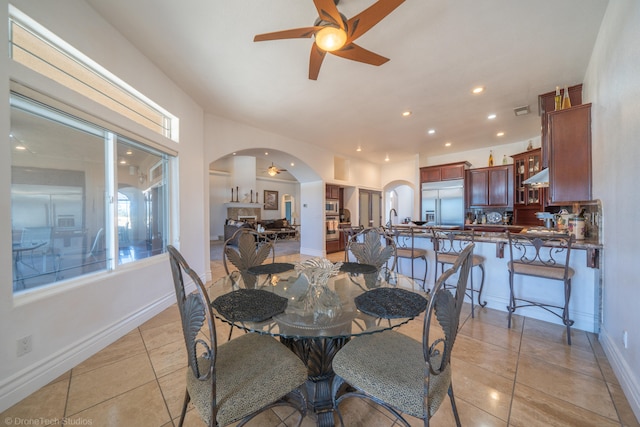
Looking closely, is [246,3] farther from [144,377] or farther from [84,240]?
[144,377]

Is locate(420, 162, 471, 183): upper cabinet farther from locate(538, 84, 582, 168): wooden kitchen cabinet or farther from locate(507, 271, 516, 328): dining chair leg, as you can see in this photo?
locate(507, 271, 516, 328): dining chair leg

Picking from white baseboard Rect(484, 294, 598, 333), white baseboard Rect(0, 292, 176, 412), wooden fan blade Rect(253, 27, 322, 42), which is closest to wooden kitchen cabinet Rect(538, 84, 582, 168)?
white baseboard Rect(484, 294, 598, 333)

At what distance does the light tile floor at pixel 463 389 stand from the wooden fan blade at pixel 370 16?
2.53 meters

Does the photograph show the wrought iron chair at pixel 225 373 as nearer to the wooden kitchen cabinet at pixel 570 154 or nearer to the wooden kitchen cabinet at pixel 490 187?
the wooden kitchen cabinet at pixel 570 154

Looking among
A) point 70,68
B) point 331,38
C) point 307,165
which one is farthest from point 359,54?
point 307,165

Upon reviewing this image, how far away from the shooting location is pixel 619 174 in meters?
1.67

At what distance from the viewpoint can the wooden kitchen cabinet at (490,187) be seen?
530cm

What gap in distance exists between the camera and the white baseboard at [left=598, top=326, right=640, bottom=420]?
1.38m

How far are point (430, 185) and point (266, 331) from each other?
6.32 meters

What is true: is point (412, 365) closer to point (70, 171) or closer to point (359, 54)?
point (359, 54)

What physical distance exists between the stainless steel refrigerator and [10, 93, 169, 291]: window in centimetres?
610

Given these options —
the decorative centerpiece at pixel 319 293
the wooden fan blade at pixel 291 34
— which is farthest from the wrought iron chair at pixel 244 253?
the wooden fan blade at pixel 291 34

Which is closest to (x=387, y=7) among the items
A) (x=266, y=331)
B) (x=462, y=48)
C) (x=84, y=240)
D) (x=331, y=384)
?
(x=462, y=48)

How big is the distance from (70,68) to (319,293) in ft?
8.88
